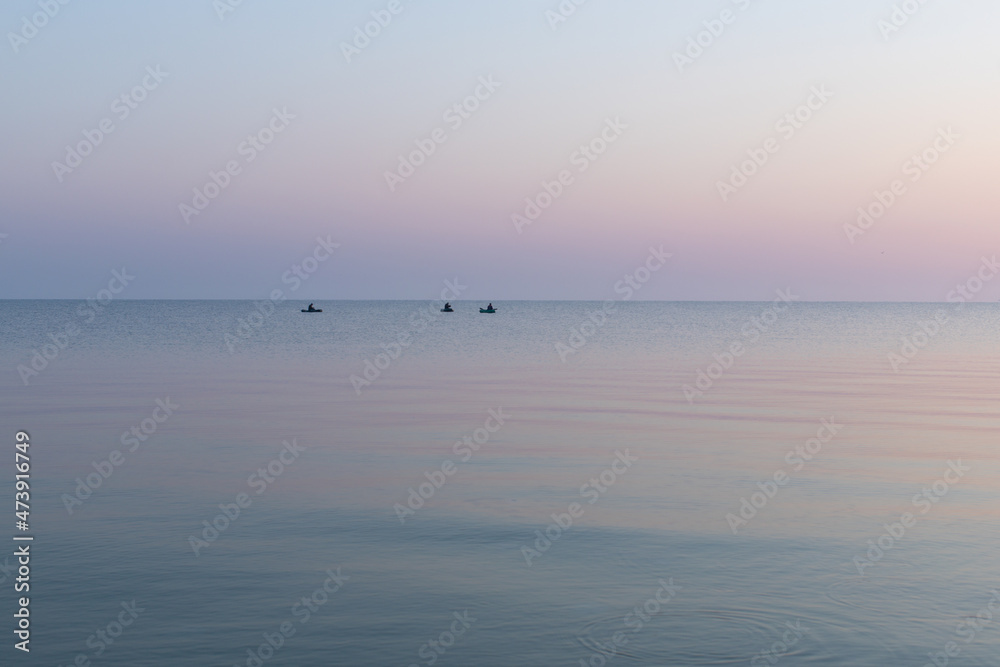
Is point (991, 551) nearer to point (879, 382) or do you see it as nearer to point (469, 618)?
point (469, 618)

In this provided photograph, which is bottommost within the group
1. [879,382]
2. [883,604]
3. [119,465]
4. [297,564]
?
[883,604]

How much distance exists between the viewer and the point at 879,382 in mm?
43969

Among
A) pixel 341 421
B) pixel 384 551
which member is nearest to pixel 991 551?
pixel 384 551

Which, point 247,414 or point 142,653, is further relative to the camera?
point 247,414

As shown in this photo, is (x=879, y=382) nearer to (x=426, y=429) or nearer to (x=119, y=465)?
(x=426, y=429)

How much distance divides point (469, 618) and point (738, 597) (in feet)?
11.8

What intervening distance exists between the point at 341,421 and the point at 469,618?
1817 centimetres

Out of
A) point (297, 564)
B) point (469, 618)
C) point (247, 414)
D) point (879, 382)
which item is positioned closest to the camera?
point (469, 618)

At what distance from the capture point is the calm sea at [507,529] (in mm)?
11797

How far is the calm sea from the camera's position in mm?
11797

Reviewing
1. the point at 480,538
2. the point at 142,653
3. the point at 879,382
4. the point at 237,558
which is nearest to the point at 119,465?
the point at 237,558

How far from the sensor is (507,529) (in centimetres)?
1684

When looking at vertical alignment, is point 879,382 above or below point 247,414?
above

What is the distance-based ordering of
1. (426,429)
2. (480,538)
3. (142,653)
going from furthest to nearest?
(426,429)
(480,538)
(142,653)
